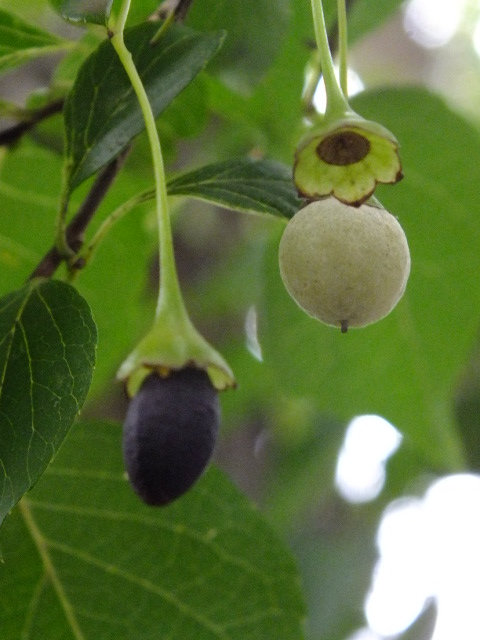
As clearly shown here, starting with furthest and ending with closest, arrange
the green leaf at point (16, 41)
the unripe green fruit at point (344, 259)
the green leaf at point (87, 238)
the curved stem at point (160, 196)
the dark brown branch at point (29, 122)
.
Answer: the green leaf at point (87, 238)
the dark brown branch at point (29, 122)
the green leaf at point (16, 41)
the curved stem at point (160, 196)
the unripe green fruit at point (344, 259)

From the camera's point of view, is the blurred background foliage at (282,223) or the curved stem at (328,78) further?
the blurred background foliage at (282,223)

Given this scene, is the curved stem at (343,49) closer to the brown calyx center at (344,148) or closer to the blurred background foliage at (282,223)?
the brown calyx center at (344,148)

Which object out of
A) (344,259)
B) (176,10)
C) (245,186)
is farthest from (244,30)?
(344,259)

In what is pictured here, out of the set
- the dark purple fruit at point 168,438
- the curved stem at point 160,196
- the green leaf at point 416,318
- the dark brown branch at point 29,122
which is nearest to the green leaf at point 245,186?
the curved stem at point 160,196

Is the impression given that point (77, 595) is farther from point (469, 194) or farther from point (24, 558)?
point (469, 194)

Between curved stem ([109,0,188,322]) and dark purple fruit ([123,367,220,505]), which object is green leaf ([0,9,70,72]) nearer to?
curved stem ([109,0,188,322])

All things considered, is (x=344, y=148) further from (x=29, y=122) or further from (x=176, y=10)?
(x=29, y=122)
